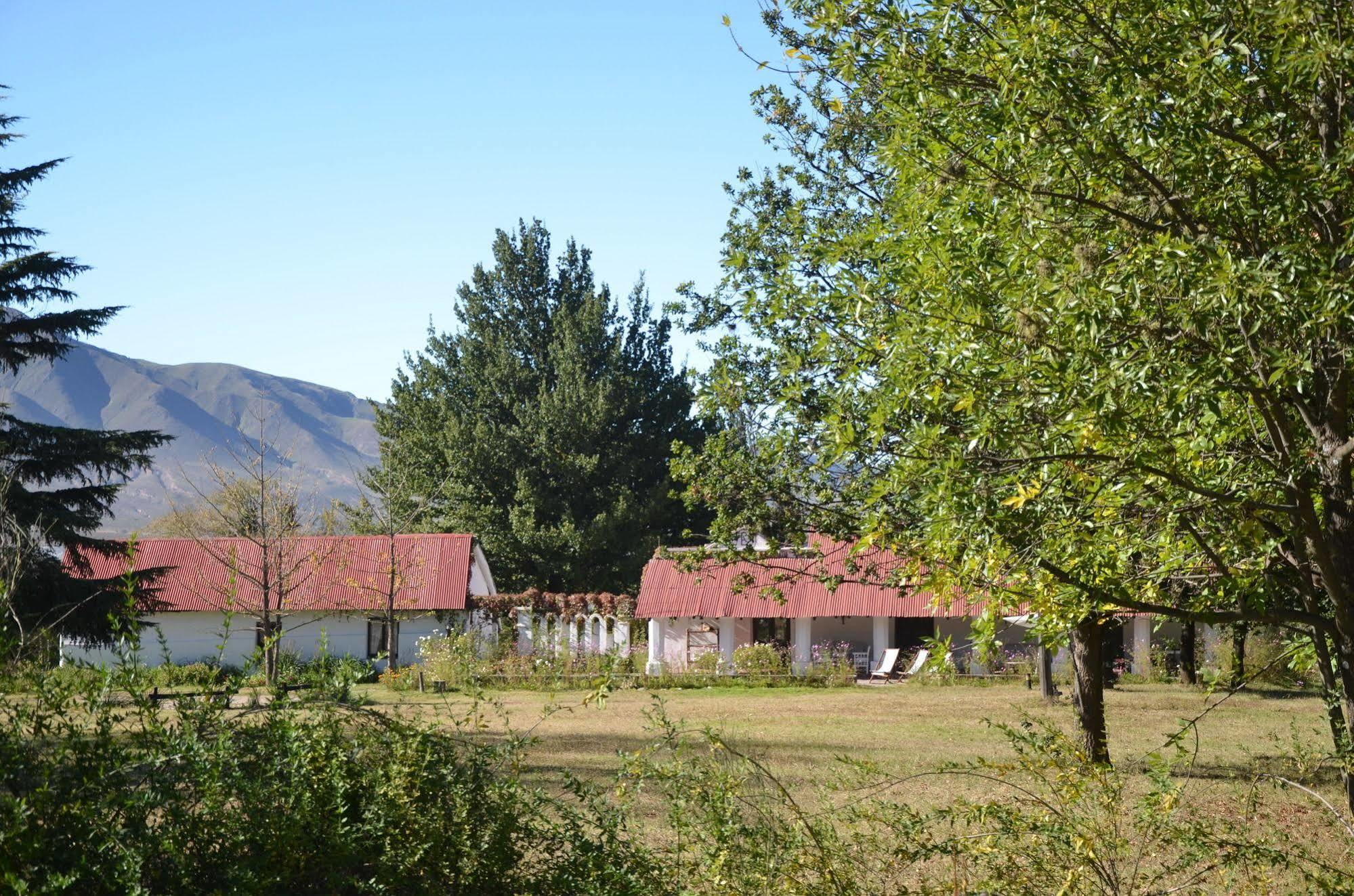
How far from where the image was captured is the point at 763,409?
41.0ft

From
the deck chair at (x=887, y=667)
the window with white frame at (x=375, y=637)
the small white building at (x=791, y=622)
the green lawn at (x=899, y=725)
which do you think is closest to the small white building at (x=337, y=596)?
the window with white frame at (x=375, y=637)

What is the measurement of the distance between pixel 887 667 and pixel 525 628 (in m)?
11.8

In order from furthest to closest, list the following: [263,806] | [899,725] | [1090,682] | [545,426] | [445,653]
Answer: [545,426]
[445,653]
[899,725]
[1090,682]
[263,806]

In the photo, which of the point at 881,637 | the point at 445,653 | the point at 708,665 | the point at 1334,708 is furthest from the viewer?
the point at 881,637

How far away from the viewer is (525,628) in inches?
1465

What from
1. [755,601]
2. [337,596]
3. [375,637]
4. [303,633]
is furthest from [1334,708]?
[303,633]

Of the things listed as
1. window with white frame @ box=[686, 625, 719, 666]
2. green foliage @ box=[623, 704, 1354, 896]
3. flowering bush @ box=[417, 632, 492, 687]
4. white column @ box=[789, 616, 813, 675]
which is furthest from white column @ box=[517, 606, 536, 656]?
green foliage @ box=[623, 704, 1354, 896]

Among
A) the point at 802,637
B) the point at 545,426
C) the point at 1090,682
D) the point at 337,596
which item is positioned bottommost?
the point at 802,637

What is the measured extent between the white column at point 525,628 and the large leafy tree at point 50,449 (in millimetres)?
12691

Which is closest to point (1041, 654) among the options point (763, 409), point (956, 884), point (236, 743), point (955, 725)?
point (955, 725)

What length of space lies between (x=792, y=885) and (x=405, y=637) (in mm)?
35097

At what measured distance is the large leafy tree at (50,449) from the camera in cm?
2303

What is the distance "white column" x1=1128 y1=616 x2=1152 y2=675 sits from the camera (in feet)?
104

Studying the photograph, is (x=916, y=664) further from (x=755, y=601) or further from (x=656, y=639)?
(x=656, y=639)
